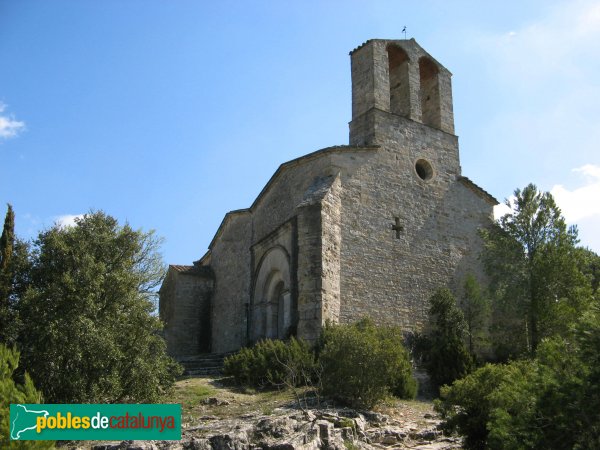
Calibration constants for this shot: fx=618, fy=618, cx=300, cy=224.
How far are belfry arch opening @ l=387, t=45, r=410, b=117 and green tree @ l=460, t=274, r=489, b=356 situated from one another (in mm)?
6181

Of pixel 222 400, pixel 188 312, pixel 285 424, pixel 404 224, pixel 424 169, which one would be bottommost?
pixel 285 424

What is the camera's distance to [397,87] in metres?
21.8

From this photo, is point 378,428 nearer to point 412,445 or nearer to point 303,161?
point 412,445

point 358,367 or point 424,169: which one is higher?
point 424,169

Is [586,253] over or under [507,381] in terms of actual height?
over

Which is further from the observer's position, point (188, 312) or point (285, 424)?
point (188, 312)

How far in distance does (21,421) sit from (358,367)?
678 cm

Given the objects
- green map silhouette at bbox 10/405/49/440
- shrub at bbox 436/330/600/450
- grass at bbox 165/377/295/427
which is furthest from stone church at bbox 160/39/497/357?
green map silhouette at bbox 10/405/49/440

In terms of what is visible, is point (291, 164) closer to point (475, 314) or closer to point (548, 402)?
point (475, 314)

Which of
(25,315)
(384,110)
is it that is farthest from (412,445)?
(384,110)

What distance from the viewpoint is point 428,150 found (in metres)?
20.8

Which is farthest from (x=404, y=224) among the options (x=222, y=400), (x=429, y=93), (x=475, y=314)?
(x=222, y=400)

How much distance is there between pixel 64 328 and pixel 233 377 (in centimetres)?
508

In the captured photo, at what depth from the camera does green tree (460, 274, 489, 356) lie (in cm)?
1884
